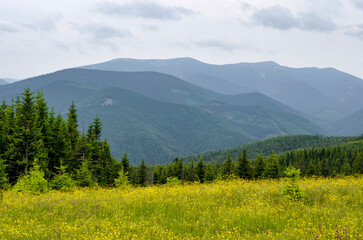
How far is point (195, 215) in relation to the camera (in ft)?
33.6

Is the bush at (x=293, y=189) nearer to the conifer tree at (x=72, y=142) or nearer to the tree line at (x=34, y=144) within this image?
the tree line at (x=34, y=144)

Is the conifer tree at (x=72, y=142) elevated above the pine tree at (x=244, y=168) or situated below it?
above

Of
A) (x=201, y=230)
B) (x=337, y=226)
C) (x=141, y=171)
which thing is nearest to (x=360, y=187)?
(x=337, y=226)

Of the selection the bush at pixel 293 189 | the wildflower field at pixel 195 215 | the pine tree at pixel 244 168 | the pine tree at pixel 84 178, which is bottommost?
the pine tree at pixel 244 168

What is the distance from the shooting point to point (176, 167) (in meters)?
74.8

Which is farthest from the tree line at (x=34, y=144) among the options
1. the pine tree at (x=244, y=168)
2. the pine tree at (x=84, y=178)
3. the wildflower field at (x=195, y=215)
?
the pine tree at (x=244, y=168)

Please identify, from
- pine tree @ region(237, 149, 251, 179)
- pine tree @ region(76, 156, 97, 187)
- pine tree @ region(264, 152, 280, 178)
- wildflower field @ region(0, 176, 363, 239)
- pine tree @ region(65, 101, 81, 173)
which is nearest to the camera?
wildflower field @ region(0, 176, 363, 239)

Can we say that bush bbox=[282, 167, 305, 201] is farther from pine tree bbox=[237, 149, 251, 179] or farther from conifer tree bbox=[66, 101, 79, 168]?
pine tree bbox=[237, 149, 251, 179]

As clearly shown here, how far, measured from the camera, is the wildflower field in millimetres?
8281

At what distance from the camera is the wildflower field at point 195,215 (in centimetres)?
828

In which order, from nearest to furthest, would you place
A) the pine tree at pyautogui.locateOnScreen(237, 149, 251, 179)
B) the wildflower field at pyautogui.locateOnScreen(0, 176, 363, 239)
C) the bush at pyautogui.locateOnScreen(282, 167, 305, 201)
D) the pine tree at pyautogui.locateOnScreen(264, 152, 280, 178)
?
the wildflower field at pyautogui.locateOnScreen(0, 176, 363, 239), the bush at pyautogui.locateOnScreen(282, 167, 305, 201), the pine tree at pyautogui.locateOnScreen(264, 152, 280, 178), the pine tree at pyautogui.locateOnScreen(237, 149, 251, 179)

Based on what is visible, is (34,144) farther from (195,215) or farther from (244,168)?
(244,168)

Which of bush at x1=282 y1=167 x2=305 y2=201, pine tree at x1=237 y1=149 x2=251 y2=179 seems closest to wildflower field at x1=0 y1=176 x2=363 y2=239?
bush at x1=282 y1=167 x2=305 y2=201

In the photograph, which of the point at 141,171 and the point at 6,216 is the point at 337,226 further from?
the point at 141,171
